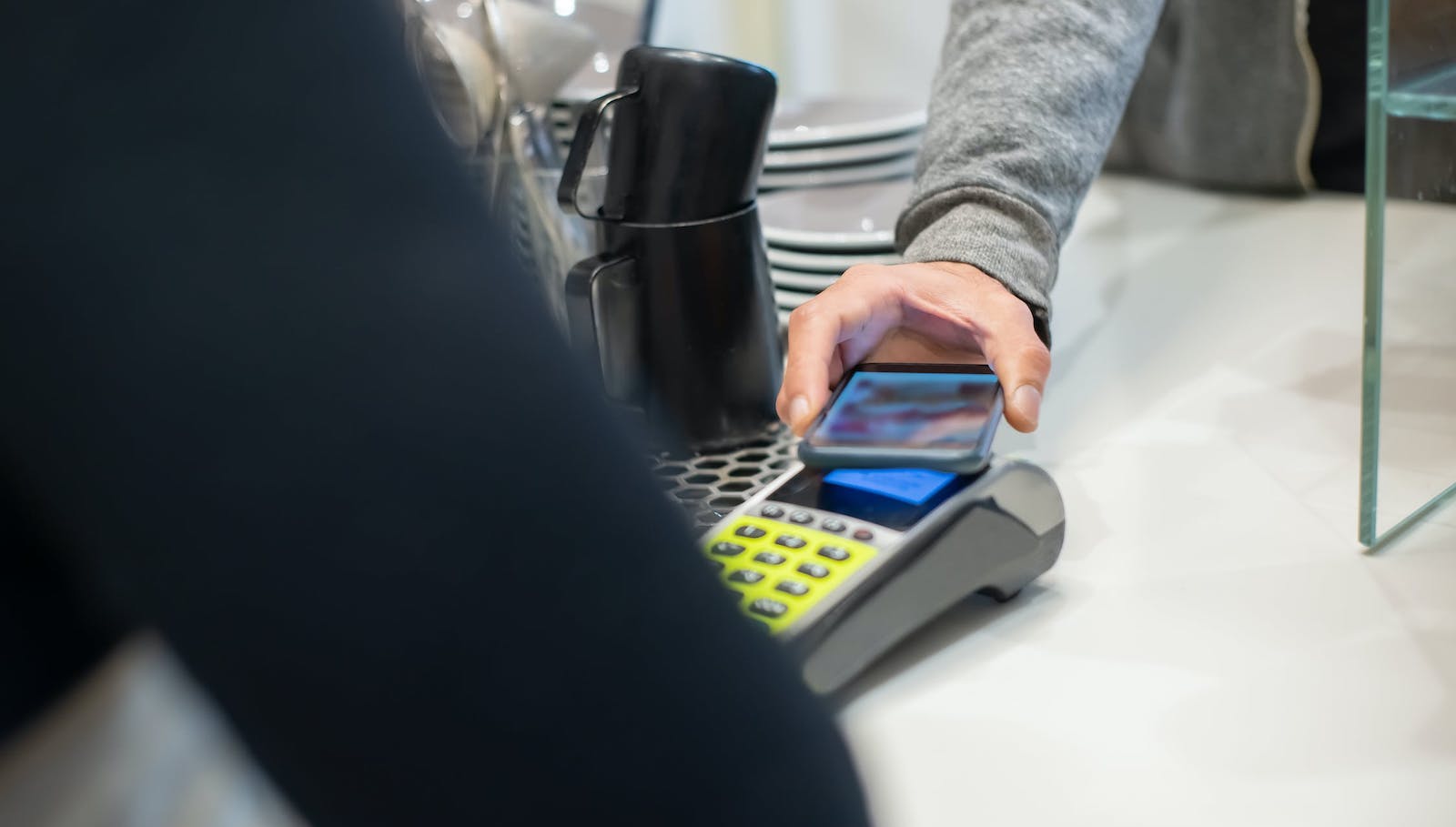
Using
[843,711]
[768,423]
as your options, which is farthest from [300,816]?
[768,423]

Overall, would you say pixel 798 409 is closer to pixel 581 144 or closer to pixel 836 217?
pixel 581 144

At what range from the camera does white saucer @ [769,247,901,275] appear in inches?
29.5

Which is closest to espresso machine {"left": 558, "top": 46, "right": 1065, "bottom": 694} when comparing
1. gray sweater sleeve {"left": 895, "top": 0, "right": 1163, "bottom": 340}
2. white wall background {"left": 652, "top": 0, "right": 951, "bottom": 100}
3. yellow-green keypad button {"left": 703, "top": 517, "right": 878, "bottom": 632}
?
yellow-green keypad button {"left": 703, "top": 517, "right": 878, "bottom": 632}

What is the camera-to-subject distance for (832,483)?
48 cm

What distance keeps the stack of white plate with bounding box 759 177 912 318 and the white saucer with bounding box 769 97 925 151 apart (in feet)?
0.18

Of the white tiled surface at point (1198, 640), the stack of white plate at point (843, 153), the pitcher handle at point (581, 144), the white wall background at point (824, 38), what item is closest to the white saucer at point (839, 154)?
the stack of white plate at point (843, 153)

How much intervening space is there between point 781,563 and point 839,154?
20.7 inches

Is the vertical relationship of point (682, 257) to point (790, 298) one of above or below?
above

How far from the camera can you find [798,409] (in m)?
0.52

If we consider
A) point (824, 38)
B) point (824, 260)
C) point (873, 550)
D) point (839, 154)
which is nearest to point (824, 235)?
point (824, 260)

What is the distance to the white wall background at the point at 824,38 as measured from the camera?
1.59 meters

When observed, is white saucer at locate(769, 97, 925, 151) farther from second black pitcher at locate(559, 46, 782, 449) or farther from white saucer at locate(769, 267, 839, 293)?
second black pitcher at locate(559, 46, 782, 449)

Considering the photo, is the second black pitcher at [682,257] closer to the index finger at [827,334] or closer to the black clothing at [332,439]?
the index finger at [827,334]

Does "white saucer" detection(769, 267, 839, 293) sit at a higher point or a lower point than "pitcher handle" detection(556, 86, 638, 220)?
lower
